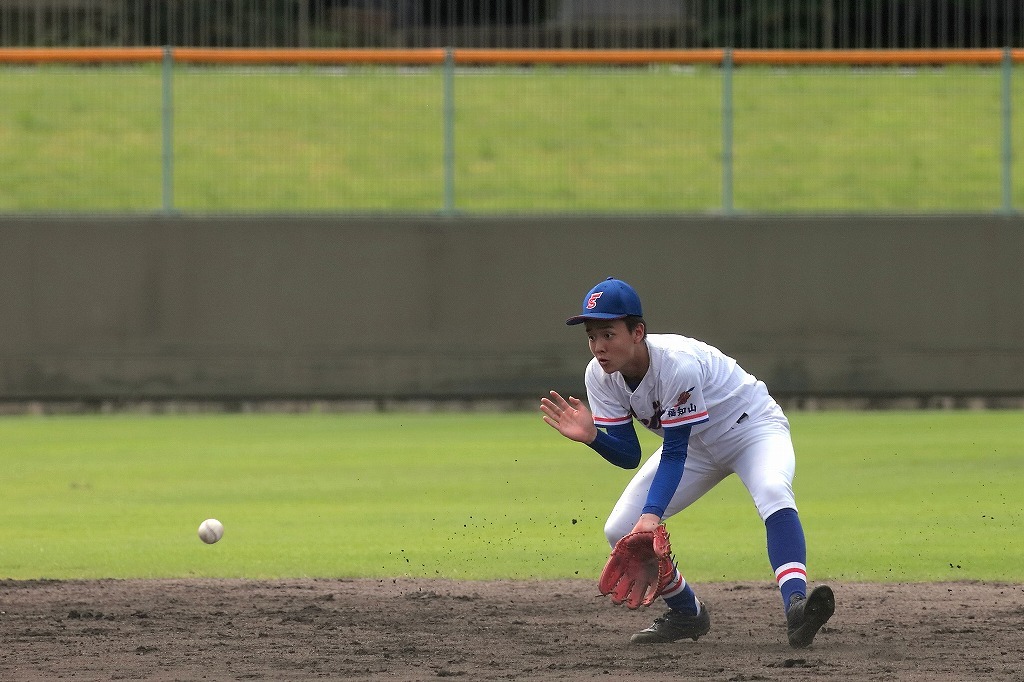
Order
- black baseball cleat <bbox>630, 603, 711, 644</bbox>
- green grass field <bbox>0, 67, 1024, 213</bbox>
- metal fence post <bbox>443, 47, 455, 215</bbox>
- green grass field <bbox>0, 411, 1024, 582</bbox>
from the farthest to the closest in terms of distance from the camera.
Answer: green grass field <bbox>0, 67, 1024, 213</bbox> < metal fence post <bbox>443, 47, 455, 215</bbox> < green grass field <bbox>0, 411, 1024, 582</bbox> < black baseball cleat <bbox>630, 603, 711, 644</bbox>

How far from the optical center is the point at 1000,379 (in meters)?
17.0

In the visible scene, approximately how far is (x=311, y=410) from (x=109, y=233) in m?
2.75

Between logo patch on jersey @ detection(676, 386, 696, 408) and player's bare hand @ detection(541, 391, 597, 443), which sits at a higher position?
logo patch on jersey @ detection(676, 386, 696, 408)

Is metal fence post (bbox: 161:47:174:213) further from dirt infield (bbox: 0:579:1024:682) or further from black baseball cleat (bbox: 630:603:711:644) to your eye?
black baseball cleat (bbox: 630:603:711:644)

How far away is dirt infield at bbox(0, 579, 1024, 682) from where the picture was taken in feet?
20.4

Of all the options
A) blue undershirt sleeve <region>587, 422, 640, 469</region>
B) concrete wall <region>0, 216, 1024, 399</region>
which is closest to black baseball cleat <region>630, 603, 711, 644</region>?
blue undershirt sleeve <region>587, 422, 640, 469</region>

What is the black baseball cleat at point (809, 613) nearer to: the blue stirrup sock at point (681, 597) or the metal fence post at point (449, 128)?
the blue stirrup sock at point (681, 597)

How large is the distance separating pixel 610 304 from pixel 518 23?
12.6 m

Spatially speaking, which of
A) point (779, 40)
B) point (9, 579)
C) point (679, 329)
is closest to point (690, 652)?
point (9, 579)

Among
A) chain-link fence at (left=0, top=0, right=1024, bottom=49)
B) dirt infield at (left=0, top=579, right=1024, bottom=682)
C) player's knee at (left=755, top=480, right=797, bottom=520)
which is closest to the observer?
dirt infield at (left=0, top=579, right=1024, bottom=682)

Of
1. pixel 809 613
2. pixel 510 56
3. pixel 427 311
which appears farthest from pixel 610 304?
pixel 510 56

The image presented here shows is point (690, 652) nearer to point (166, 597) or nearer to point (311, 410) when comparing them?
point (166, 597)

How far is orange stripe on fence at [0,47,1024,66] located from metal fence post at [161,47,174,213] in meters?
0.12

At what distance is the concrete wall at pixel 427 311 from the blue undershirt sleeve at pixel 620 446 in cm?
1010
